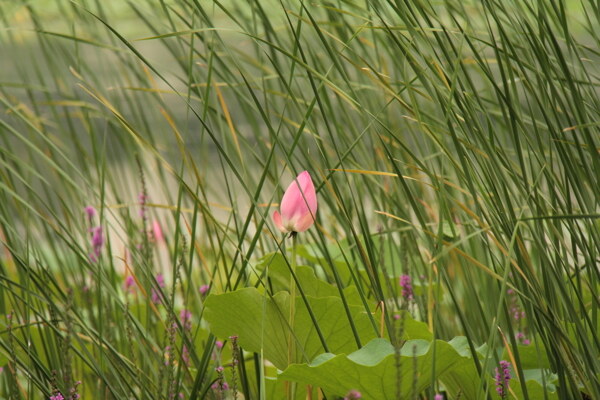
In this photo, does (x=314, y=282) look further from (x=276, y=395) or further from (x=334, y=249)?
(x=334, y=249)

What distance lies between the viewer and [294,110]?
4.96 ft

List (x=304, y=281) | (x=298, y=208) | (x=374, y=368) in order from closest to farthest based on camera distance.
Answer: (x=374, y=368) < (x=298, y=208) < (x=304, y=281)

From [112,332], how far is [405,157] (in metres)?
0.53

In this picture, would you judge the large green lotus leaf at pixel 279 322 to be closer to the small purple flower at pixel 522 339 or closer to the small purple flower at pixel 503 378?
the small purple flower at pixel 503 378

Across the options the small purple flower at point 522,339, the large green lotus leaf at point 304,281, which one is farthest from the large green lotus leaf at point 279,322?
the small purple flower at point 522,339

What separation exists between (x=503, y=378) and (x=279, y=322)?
25 centimetres

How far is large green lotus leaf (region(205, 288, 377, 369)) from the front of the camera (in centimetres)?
91

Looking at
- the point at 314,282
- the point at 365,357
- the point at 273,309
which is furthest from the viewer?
the point at 314,282

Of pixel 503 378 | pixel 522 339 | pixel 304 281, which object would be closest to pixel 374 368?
pixel 503 378

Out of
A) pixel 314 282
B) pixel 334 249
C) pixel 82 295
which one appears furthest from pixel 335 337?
pixel 82 295

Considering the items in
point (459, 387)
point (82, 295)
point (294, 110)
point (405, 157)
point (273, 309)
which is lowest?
point (459, 387)

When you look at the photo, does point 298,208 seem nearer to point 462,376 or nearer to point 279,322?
point 279,322

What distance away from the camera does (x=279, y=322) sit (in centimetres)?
95

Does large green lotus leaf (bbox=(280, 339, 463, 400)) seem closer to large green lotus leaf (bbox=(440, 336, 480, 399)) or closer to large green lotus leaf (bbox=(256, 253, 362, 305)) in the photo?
large green lotus leaf (bbox=(440, 336, 480, 399))
